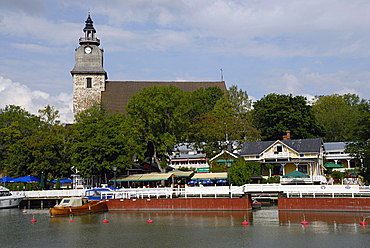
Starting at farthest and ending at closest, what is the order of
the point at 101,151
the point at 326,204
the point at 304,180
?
the point at 101,151
the point at 304,180
the point at 326,204

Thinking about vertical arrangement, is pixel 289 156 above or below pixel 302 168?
above

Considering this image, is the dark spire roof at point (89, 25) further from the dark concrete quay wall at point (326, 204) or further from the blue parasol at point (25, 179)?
the dark concrete quay wall at point (326, 204)

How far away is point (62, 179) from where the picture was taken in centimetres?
5959

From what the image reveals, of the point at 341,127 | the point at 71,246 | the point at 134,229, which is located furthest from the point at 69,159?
the point at 341,127

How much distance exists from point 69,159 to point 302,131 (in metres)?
37.5

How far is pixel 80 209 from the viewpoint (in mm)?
42469

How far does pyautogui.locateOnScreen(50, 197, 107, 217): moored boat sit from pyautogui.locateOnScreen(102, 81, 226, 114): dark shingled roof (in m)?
48.5

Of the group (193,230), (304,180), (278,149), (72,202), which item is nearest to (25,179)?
(72,202)

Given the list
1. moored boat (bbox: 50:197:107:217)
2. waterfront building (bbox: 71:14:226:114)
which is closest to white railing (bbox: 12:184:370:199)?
moored boat (bbox: 50:197:107:217)

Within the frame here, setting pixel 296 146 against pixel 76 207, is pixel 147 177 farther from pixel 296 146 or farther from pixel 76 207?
pixel 296 146

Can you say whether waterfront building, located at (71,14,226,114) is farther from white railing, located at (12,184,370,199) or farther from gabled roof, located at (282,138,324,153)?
white railing, located at (12,184,370,199)

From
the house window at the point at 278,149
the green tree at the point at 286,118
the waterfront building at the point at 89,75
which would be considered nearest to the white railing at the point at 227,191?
the house window at the point at 278,149

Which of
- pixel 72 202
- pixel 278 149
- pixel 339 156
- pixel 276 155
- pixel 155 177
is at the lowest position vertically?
pixel 72 202

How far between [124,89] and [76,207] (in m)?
56.8
